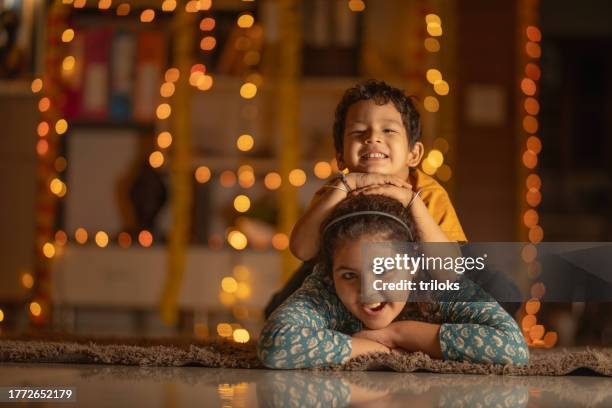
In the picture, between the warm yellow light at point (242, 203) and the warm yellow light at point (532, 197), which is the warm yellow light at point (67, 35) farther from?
the warm yellow light at point (532, 197)

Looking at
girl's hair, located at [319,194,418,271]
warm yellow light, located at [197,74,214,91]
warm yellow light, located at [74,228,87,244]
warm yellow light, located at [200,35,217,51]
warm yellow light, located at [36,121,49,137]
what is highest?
warm yellow light, located at [200,35,217,51]

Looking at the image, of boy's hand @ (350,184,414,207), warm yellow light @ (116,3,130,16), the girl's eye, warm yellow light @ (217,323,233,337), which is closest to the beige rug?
the girl's eye

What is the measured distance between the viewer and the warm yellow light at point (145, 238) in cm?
309

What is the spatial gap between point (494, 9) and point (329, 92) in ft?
2.24

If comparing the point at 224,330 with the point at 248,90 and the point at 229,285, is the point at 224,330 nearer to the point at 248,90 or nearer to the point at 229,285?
the point at 229,285

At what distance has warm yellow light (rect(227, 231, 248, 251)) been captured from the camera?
303cm

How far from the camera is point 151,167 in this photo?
10.3ft

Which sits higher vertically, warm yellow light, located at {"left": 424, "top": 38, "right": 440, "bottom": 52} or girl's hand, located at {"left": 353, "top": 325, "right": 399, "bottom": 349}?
warm yellow light, located at {"left": 424, "top": 38, "right": 440, "bottom": 52}

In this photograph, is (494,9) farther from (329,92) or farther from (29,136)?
(29,136)

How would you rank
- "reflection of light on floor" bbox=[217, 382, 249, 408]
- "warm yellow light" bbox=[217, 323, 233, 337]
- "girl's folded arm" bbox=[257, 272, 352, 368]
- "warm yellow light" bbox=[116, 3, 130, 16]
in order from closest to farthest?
1. "reflection of light on floor" bbox=[217, 382, 249, 408]
2. "girl's folded arm" bbox=[257, 272, 352, 368]
3. "warm yellow light" bbox=[217, 323, 233, 337]
4. "warm yellow light" bbox=[116, 3, 130, 16]

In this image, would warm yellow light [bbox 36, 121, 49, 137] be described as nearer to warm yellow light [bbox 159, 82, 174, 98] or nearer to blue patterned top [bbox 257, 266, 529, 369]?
warm yellow light [bbox 159, 82, 174, 98]

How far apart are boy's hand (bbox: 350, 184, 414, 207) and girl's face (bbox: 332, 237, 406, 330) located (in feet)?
0.29

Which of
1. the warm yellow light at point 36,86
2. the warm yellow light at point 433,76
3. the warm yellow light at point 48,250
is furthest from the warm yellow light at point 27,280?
the warm yellow light at point 433,76

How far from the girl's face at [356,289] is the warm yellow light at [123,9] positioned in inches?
84.1
